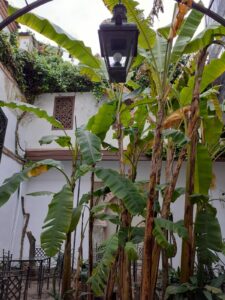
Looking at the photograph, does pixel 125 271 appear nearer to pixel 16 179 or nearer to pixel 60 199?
pixel 60 199

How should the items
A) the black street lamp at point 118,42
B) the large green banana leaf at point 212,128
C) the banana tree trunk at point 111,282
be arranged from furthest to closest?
the large green banana leaf at point 212,128
the banana tree trunk at point 111,282
the black street lamp at point 118,42

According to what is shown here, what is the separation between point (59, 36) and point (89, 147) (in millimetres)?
1381

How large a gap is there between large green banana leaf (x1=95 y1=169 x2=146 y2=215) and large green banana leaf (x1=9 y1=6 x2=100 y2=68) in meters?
1.57

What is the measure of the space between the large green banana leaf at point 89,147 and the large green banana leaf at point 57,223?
0.59m

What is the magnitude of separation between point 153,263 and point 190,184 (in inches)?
40.9

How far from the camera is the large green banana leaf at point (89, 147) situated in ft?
10.9

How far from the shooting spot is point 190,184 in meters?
3.66

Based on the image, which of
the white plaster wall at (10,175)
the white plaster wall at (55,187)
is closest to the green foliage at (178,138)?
the white plaster wall at (55,187)

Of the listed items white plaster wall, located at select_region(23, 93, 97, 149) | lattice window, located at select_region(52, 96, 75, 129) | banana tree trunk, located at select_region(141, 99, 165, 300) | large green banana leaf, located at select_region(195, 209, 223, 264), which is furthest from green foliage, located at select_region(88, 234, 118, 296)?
lattice window, located at select_region(52, 96, 75, 129)

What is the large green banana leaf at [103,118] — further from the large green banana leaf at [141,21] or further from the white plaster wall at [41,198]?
the white plaster wall at [41,198]

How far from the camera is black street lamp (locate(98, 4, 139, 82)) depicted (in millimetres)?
2615

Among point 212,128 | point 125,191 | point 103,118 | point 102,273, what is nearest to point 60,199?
point 125,191

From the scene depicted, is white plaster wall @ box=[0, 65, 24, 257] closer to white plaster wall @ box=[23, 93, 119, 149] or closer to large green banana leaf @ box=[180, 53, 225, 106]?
white plaster wall @ box=[23, 93, 119, 149]

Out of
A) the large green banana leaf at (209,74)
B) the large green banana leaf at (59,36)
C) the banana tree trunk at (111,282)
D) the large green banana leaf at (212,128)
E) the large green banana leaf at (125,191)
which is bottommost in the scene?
the banana tree trunk at (111,282)
